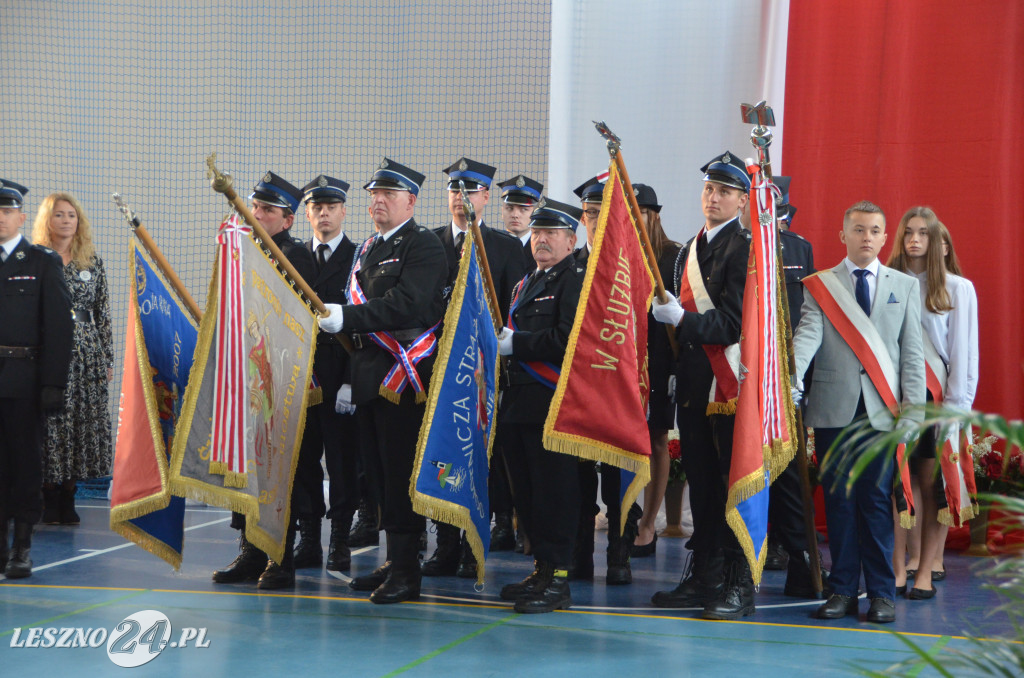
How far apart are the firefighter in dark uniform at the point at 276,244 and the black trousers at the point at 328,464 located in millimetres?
226

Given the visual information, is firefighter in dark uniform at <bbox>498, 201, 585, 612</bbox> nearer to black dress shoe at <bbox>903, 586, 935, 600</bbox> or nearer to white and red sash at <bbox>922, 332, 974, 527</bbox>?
black dress shoe at <bbox>903, 586, 935, 600</bbox>

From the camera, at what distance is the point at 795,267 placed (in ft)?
14.7

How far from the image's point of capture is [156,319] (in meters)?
3.84

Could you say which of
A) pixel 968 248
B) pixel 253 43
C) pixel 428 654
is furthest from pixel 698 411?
pixel 253 43

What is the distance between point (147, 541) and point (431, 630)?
44.5 inches

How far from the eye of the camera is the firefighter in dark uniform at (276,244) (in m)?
4.02

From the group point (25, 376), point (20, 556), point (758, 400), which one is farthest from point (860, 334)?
point (20, 556)

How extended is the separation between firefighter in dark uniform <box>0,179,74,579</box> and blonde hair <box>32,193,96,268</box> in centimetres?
85

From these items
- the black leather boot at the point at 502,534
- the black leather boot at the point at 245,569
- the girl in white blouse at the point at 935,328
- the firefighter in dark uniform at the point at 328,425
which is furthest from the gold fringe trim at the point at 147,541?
the girl in white blouse at the point at 935,328

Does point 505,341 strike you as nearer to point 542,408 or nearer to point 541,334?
point 541,334

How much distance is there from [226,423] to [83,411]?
2.48 meters

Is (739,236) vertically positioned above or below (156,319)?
above

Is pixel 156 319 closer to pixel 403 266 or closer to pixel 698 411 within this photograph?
pixel 403 266

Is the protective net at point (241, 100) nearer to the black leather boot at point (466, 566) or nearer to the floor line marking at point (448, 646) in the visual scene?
the black leather boot at point (466, 566)
